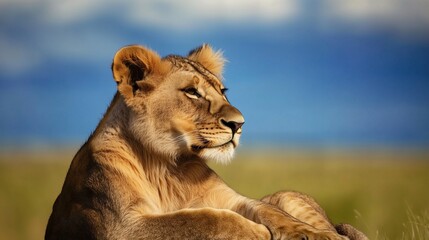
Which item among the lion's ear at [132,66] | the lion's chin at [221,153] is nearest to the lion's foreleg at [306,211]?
the lion's chin at [221,153]

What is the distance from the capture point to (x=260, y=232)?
3295mm

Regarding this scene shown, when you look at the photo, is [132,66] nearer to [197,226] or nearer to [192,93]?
[192,93]

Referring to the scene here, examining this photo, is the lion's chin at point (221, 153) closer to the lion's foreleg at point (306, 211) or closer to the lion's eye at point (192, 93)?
the lion's eye at point (192, 93)

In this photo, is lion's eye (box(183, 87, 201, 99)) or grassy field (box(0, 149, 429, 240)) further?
grassy field (box(0, 149, 429, 240))

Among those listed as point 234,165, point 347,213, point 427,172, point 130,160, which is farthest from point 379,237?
point 234,165

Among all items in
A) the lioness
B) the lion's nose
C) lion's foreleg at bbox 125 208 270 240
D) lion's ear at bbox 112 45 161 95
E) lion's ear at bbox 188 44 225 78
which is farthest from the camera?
lion's ear at bbox 188 44 225 78

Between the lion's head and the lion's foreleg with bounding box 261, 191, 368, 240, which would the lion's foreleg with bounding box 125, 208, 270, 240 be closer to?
the lion's head

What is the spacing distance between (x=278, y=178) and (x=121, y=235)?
8725 mm

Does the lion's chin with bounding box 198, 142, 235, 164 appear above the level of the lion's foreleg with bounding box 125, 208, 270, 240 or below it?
above

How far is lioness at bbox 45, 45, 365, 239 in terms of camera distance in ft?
11.2

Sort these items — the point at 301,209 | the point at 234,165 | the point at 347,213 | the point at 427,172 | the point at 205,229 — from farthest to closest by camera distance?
1. the point at 234,165
2. the point at 427,172
3. the point at 347,213
4. the point at 301,209
5. the point at 205,229

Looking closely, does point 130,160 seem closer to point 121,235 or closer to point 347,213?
point 121,235

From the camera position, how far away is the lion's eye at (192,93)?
12.1 feet

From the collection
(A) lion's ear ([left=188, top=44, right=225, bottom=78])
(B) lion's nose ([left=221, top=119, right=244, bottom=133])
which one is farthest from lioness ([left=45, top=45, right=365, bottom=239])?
(A) lion's ear ([left=188, top=44, right=225, bottom=78])
